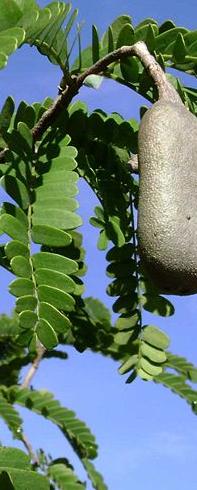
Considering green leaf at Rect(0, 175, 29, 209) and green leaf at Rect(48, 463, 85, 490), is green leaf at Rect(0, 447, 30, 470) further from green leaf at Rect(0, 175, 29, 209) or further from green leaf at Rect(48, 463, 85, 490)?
green leaf at Rect(48, 463, 85, 490)

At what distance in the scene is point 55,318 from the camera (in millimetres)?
1419

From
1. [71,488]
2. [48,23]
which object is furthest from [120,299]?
[71,488]

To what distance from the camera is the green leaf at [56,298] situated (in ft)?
4.73

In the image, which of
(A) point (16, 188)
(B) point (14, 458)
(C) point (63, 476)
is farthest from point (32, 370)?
(A) point (16, 188)

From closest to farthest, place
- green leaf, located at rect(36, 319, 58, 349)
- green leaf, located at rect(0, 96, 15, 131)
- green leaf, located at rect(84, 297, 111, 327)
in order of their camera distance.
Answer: green leaf, located at rect(36, 319, 58, 349)
green leaf, located at rect(0, 96, 15, 131)
green leaf, located at rect(84, 297, 111, 327)

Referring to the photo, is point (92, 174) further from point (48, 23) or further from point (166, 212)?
point (166, 212)

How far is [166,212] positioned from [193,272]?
0.28 ft

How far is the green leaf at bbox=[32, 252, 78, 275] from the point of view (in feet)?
4.88

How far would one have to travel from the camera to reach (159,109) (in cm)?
139

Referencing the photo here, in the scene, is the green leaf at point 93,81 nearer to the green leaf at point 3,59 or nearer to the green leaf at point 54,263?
the green leaf at point 3,59

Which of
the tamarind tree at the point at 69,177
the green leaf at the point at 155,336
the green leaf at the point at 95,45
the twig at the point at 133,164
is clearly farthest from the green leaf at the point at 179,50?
the green leaf at the point at 155,336

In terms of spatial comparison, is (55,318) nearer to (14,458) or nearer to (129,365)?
(14,458)

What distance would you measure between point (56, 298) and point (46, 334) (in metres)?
0.06

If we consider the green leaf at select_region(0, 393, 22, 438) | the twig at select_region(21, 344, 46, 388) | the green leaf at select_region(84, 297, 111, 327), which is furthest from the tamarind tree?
the twig at select_region(21, 344, 46, 388)
